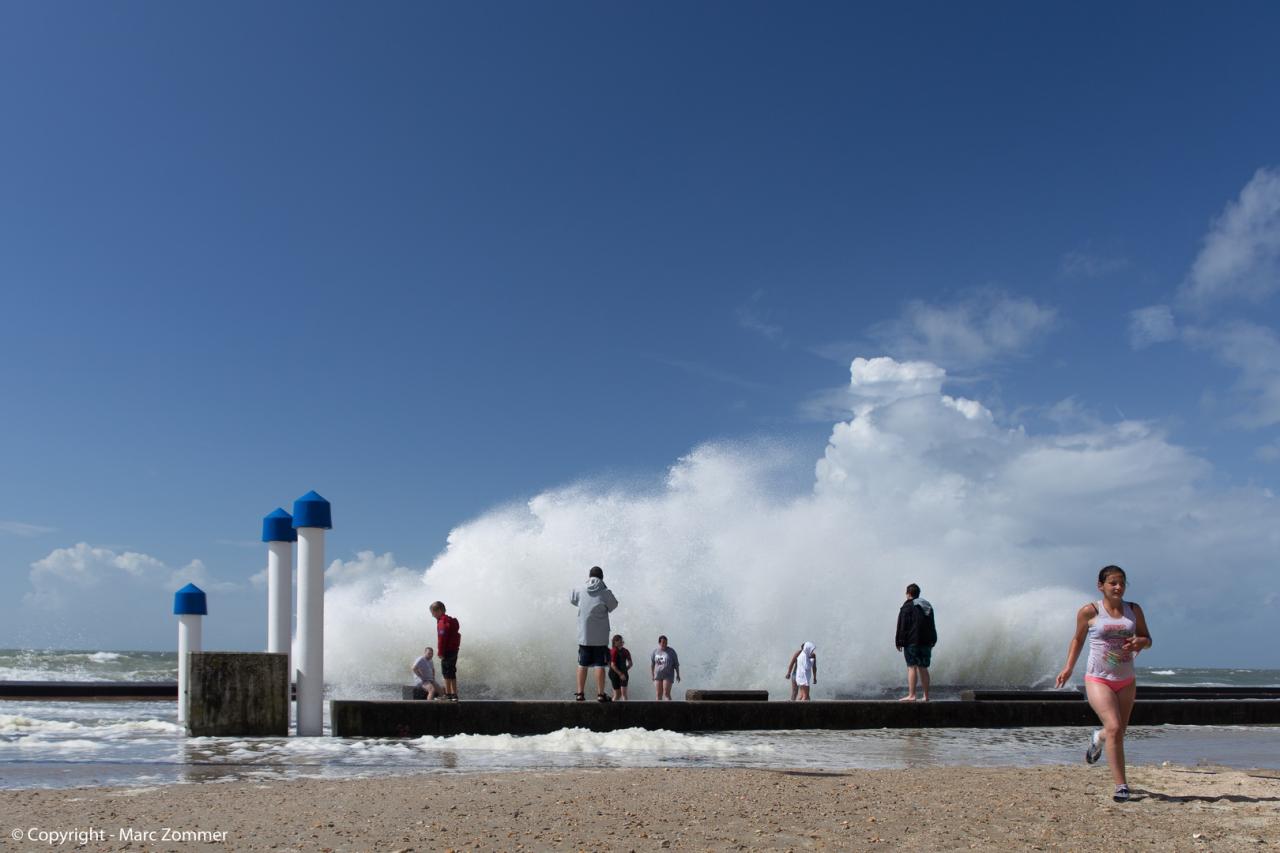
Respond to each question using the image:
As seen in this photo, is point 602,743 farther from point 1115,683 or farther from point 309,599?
point 1115,683

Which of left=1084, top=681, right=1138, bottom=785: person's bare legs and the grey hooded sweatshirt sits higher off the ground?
the grey hooded sweatshirt

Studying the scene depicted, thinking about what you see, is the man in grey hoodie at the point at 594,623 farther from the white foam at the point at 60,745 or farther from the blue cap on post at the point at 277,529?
the white foam at the point at 60,745

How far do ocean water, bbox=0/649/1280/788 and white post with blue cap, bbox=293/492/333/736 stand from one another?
37 cm

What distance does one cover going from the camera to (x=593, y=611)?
11.3 m

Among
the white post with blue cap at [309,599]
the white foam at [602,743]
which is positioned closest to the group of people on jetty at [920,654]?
the white foam at [602,743]

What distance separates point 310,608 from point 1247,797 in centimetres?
837

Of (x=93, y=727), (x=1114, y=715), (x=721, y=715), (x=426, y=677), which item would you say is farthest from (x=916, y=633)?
(x=93, y=727)

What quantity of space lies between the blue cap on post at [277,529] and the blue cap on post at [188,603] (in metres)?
2.81

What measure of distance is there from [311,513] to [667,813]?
6216mm

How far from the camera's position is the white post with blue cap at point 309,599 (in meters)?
10.7

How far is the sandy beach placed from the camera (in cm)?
504

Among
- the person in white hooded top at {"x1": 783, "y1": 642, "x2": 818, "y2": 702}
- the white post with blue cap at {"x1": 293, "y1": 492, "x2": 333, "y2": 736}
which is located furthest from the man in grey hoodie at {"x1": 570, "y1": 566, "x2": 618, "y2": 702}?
the person in white hooded top at {"x1": 783, "y1": 642, "x2": 818, "y2": 702}

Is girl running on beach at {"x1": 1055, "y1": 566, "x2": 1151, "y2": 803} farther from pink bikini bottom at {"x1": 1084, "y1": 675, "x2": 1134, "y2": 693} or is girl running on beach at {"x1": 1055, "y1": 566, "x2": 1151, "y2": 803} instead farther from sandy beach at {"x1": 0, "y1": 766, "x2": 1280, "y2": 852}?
sandy beach at {"x1": 0, "y1": 766, "x2": 1280, "y2": 852}

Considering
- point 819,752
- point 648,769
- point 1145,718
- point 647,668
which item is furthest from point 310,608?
point 647,668
